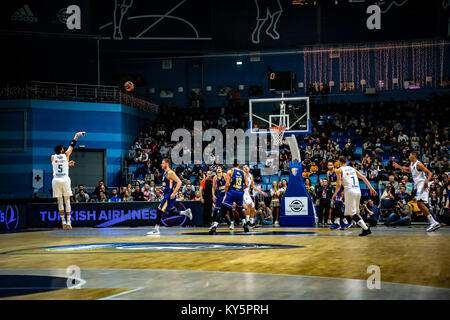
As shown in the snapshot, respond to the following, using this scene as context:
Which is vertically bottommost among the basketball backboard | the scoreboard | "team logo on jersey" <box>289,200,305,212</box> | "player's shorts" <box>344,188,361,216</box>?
"team logo on jersey" <box>289,200,305,212</box>

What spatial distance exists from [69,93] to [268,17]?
12013 mm

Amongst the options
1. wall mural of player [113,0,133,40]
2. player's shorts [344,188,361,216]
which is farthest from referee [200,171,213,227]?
wall mural of player [113,0,133,40]

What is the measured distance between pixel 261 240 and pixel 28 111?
18.8m

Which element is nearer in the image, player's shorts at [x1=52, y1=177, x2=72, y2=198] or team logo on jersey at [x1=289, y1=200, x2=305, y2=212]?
player's shorts at [x1=52, y1=177, x2=72, y2=198]

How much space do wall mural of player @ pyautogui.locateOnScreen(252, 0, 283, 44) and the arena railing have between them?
25.5 ft

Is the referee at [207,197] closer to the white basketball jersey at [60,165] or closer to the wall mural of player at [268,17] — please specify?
the white basketball jersey at [60,165]

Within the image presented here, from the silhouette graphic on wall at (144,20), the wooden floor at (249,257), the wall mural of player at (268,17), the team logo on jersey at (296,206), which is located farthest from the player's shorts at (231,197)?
the silhouette graphic on wall at (144,20)

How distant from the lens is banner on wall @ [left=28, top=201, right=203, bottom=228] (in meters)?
19.2

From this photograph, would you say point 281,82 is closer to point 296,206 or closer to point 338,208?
point 296,206

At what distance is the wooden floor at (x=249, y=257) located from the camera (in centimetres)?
679

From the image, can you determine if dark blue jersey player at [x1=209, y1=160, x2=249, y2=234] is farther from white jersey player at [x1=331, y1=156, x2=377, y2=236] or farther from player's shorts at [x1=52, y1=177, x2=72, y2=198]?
player's shorts at [x1=52, y1=177, x2=72, y2=198]

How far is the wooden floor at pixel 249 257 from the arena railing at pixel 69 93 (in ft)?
52.8

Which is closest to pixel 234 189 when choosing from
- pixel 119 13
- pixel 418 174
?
pixel 418 174
